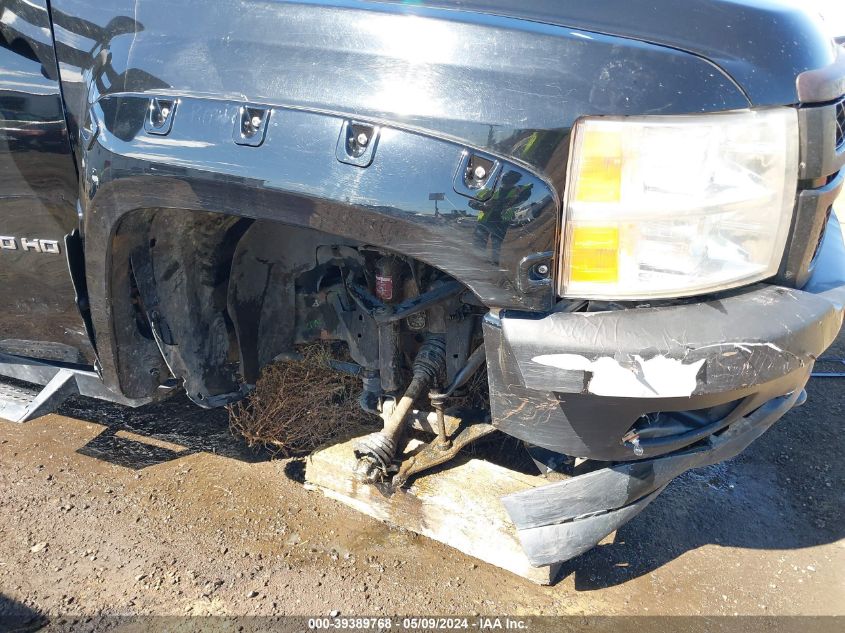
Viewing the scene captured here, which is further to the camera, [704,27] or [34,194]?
[34,194]

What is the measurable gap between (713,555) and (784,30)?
1.76m

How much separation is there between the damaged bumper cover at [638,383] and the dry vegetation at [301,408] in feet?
4.27

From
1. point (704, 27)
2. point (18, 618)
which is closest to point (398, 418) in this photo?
point (18, 618)

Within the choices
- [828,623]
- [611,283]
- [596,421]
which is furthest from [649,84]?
[828,623]

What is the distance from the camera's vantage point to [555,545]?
1.83 metres

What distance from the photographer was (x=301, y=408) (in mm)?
3000

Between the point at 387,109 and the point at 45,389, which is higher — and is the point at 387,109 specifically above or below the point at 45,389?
above

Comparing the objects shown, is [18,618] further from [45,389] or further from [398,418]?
[398,418]

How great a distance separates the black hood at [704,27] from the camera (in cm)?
146

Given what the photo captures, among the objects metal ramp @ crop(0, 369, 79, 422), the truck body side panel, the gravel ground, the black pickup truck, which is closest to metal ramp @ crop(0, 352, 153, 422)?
metal ramp @ crop(0, 369, 79, 422)

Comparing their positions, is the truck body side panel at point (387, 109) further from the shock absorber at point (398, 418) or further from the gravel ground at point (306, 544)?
the gravel ground at point (306, 544)

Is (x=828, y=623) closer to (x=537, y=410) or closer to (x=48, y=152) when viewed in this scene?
(x=537, y=410)

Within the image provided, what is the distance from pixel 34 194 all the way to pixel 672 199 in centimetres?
182

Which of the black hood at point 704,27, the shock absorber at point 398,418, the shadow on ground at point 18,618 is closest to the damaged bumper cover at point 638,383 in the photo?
the black hood at point 704,27
